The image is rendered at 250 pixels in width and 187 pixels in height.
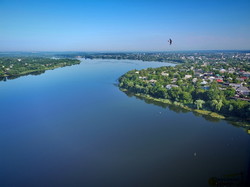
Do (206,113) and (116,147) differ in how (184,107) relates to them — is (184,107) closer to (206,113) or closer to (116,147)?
(206,113)

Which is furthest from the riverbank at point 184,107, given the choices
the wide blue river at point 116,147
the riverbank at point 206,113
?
the wide blue river at point 116,147

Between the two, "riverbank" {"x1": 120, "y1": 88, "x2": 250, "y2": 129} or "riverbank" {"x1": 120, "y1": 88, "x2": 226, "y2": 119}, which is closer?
"riverbank" {"x1": 120, "y1": 88, "x2": 250, "y2": 129}

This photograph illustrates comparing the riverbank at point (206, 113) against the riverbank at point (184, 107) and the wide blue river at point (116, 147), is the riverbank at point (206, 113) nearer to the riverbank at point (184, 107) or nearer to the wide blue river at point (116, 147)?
the riverbank at point (184, 107)

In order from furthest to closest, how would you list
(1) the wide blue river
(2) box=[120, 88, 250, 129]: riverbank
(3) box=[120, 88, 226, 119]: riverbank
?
(3) box=[120, 88, 226, 119]: riverbank < (2) box=[120, 88, 250, 129]: riverbank < (1) the wide blue river

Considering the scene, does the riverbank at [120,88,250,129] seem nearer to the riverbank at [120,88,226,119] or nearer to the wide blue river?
the riverbank at [120,88,226,119]

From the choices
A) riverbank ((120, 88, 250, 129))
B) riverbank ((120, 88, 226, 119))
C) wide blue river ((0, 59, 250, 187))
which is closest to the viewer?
wide blue river ((0, 59, 250, 187))

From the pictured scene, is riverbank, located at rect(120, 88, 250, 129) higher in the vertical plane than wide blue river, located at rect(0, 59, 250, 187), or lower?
higher

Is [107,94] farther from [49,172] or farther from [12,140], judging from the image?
[49,172]

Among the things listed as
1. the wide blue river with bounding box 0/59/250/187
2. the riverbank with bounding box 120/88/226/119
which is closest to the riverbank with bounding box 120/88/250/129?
the riverbank with bounding box 120/88/226/119

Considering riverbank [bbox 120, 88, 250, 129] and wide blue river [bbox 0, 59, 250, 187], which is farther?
riverbank [bbox 120, 88, 250, 129]

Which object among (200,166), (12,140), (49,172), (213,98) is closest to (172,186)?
(200,166)
